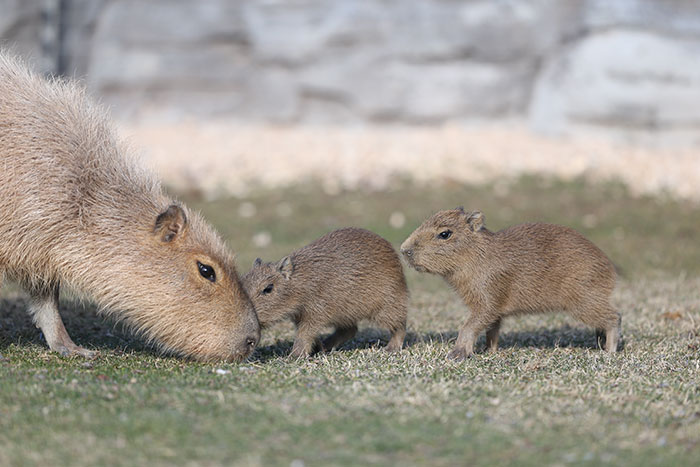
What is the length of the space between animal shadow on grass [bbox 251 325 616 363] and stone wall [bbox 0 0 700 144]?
8532 mm

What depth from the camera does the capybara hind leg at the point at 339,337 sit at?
254 inches

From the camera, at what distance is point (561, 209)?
40.5ft

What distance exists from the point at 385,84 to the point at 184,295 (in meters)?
11.5

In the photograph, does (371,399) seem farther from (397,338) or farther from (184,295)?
(397,338)

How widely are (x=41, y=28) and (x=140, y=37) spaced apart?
6.44 feet

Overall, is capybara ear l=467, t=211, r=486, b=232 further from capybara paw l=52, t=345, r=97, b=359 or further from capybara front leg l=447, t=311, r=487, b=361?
capybara paw l=52, t=345, r=97, b=359

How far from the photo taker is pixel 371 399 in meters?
4.63

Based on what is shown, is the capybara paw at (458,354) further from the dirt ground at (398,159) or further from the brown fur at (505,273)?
the dirt ground at (398,159)

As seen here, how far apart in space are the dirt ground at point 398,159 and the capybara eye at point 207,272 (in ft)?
→ 26.7

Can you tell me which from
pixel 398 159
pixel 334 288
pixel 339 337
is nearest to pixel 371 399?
pixel 334 288

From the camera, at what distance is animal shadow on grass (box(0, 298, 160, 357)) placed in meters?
6.21

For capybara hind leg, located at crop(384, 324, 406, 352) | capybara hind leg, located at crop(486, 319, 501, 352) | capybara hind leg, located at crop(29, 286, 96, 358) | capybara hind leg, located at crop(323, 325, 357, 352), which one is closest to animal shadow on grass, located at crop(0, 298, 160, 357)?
capybara hind leg, located at crop(29, 286, 96, 358)

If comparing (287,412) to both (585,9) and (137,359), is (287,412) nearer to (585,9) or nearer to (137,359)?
(137,359)

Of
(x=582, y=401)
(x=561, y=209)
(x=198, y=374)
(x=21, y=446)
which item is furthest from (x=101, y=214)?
(x=561, y=209)
